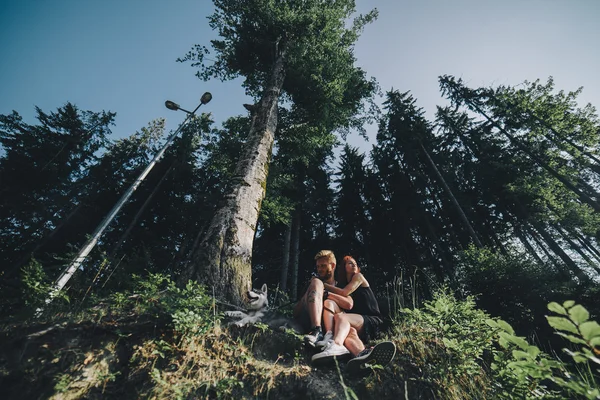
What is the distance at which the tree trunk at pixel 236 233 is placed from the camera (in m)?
2.93

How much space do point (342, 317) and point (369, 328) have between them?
56 centimetres

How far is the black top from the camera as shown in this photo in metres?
3.22

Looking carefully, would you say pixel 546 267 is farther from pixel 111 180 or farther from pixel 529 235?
pixel 111 180

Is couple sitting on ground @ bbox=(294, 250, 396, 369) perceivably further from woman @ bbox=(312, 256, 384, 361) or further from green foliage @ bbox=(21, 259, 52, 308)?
green foliage @ bbox=(21, 259, 52, 308)

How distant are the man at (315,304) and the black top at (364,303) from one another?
0.84 feet

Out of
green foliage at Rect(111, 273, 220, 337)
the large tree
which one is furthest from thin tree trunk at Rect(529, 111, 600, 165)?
green foliage at Rect(111, 273, 220, 337)

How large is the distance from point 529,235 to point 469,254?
10240 mm

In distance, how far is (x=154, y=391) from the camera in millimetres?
1623

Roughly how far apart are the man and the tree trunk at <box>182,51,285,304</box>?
0.76 metres

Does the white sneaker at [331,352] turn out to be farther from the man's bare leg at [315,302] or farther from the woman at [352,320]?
the man's bare leg at [315,302]

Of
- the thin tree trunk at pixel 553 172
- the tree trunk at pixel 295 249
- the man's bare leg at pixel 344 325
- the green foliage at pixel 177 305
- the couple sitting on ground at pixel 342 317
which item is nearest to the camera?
the green foliage at pixel 177 305

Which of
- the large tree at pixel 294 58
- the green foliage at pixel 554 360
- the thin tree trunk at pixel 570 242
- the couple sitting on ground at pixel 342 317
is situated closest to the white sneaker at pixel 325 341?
the couple sitting on ground at pixel 342 317

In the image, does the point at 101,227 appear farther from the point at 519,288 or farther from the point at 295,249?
the point at 519,288

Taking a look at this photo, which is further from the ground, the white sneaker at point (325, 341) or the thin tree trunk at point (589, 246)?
→ the thin tree trunk at point (589, 246)
